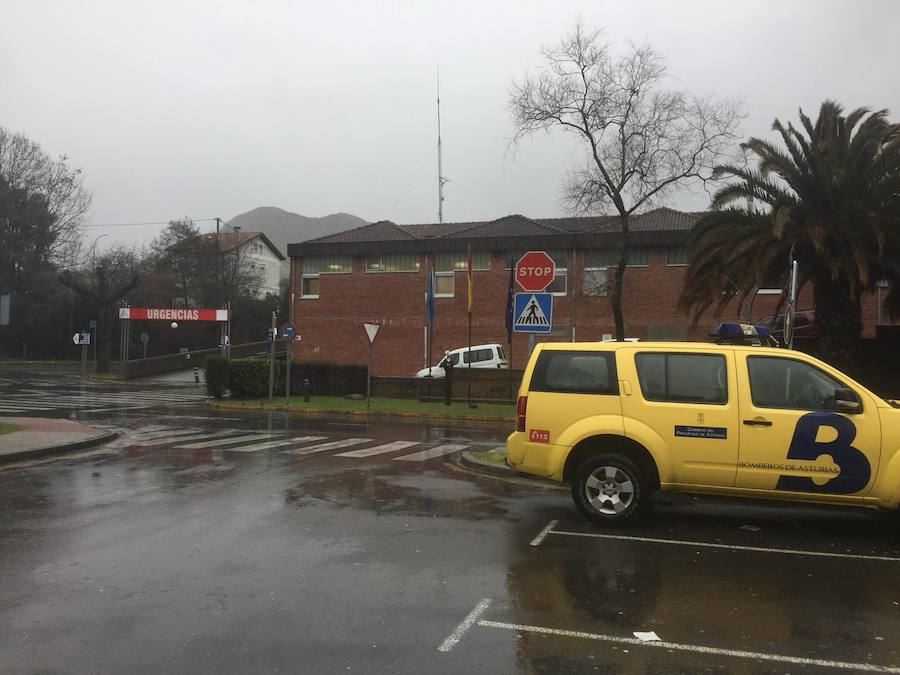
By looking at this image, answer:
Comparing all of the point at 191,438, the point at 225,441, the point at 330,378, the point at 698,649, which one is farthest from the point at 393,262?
the point at 698,649

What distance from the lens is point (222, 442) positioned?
14.7 meters

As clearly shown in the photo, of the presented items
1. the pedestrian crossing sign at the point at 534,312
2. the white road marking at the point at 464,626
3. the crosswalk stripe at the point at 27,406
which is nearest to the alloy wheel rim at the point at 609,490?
the white road marking at the point at 464,626

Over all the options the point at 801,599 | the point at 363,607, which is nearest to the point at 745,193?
the point at 801,599

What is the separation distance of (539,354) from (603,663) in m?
4.13

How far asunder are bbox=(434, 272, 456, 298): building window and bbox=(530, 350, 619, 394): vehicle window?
33486mm

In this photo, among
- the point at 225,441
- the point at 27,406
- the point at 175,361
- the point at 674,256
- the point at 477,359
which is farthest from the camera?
the point at 175,361

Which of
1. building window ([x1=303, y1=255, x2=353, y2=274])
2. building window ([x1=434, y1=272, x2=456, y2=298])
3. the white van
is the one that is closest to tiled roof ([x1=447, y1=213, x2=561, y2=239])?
building window ([x1=434, y1=272, x2=456, y2=298])

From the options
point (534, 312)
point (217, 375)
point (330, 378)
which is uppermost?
point (534, 312)

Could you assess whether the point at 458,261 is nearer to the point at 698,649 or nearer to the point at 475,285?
the point at 475,285

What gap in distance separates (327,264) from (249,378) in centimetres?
1839

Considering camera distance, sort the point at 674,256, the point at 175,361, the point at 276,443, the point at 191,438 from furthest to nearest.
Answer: the point at 175,361
the point at 674,256
the point at 191,438
the point at 276,443

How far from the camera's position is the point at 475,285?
134ft

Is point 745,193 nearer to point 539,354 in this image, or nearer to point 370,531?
point 539,354

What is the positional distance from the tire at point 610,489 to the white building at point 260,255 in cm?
6525
